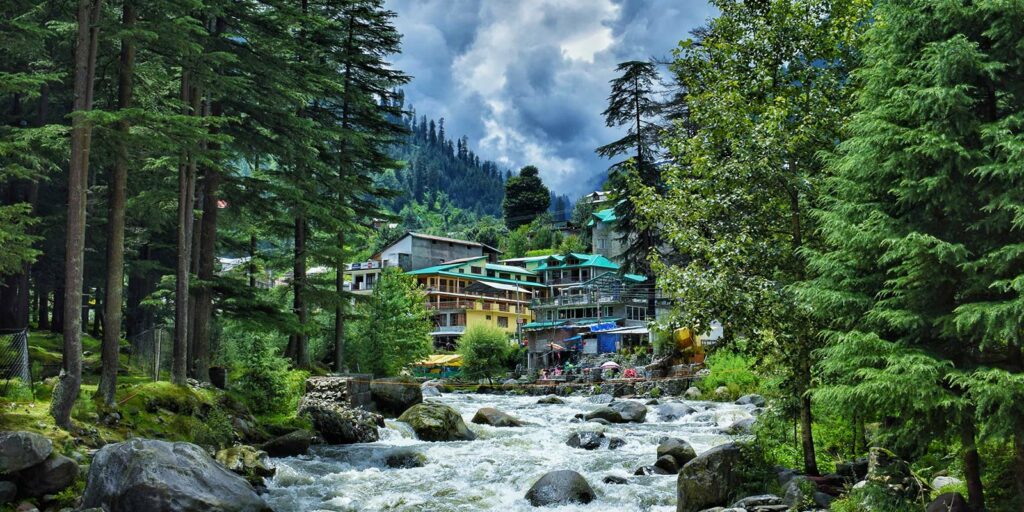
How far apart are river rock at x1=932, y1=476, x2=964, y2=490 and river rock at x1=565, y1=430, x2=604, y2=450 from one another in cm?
1180

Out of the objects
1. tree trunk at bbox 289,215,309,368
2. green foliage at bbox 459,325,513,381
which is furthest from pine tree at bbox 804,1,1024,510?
green foliage at bbox 459,325,513,381

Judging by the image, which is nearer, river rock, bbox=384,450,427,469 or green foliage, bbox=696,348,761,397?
river rock, bbox=384,450,427,469

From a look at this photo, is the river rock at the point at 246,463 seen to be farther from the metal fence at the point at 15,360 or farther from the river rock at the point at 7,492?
the metal fence at the point at 15,360

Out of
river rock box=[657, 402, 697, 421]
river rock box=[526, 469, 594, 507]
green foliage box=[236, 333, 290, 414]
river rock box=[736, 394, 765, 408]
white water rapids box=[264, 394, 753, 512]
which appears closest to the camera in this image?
river rock box=[526, 469, 594, 507]

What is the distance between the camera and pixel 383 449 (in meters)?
20.3

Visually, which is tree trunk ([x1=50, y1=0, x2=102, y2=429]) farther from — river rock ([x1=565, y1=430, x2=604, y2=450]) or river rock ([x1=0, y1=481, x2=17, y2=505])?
river rock ([x1=565, y1=430, x2=604, y2=450])

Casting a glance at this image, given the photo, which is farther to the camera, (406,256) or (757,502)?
(406,256)

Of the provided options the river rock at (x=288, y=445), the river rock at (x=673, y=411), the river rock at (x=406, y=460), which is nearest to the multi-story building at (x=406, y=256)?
the river rock at (x=673, y=411)

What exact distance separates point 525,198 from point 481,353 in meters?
74.3

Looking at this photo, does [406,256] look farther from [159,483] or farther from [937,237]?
[937,237]

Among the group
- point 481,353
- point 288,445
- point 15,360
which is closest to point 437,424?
point 288,445

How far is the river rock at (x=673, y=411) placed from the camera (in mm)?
29219

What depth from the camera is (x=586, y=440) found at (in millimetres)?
21859

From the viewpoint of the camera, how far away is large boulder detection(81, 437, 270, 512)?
11648 millimetres
